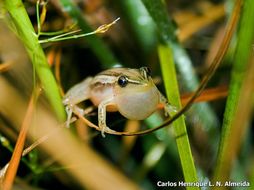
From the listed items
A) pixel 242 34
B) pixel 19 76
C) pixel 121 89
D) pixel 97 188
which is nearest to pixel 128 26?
pixel 121 89

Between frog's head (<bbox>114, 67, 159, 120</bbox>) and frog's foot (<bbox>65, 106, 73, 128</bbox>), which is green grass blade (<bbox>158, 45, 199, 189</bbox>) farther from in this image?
frog's foot (<bbox>65, 106, 73, 128</bbox>)

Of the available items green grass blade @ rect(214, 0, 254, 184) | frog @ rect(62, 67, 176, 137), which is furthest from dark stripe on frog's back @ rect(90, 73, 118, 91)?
green grass blade @ rect(214, 0, 254, 184)

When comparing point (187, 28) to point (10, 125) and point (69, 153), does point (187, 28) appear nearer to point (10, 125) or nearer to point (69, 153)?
point (10, 125)

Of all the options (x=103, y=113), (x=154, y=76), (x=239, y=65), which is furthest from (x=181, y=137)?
(x=154, y=76)

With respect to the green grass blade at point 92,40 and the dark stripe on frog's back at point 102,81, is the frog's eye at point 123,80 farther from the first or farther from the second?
the green grass blade at point 92,40

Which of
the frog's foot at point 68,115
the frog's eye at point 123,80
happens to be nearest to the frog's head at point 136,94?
the frog's eye at point 123,80

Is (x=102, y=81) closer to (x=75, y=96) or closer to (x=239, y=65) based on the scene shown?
(x=75, y=96)
